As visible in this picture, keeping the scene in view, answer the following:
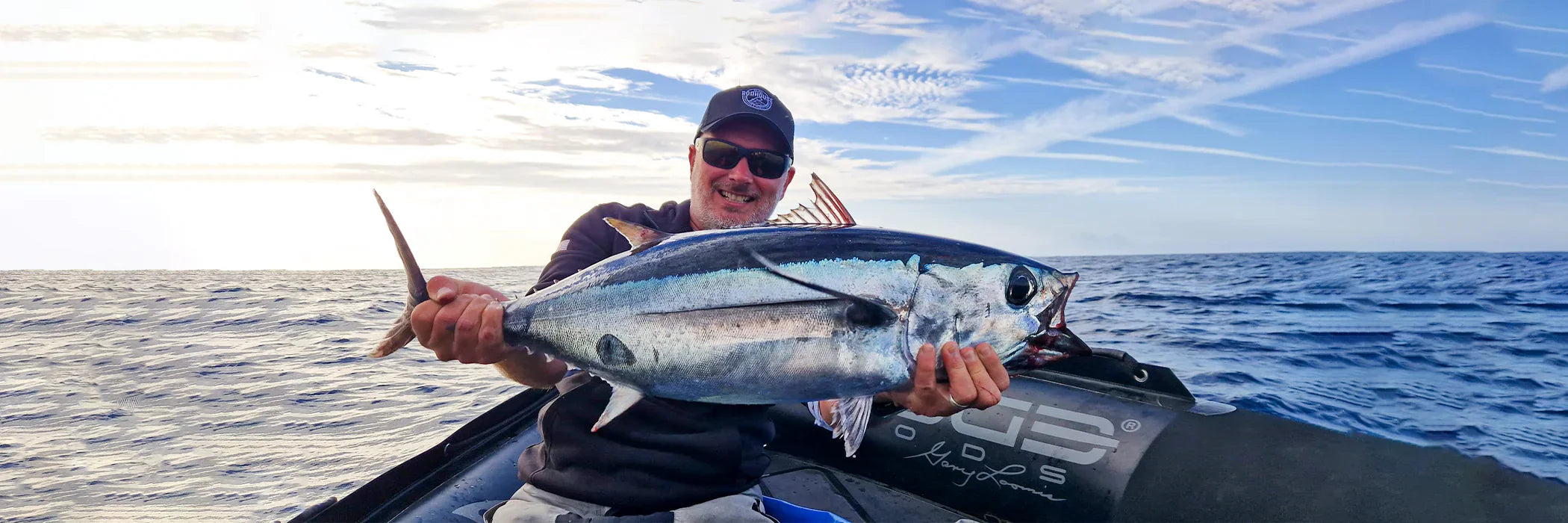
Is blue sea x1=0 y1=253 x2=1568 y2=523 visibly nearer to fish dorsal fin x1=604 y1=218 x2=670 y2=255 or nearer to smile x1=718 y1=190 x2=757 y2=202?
smile x1=718 y1=190 x2=757 y2=202

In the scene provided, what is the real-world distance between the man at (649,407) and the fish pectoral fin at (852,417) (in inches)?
7.3

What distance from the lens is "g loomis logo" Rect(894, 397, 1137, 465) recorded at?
4367mm

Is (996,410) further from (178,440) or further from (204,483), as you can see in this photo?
(178,440)

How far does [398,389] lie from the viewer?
1377 centimetres

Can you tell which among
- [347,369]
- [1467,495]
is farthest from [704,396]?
[347,369]

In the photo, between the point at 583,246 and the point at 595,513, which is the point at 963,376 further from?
the point at 583,246

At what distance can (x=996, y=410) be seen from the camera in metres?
4.81

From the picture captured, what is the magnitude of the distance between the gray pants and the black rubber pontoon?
116cm

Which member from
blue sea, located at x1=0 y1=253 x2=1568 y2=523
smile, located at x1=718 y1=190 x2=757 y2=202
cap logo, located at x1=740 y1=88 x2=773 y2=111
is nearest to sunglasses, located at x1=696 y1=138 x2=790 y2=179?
smile, located at x1=718 y1=190 x2=757 y2=202

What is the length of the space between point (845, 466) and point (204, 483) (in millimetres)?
8827

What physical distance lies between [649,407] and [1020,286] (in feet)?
5.21

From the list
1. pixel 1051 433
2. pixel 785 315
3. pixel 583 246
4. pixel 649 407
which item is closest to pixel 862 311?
pixel 785 315

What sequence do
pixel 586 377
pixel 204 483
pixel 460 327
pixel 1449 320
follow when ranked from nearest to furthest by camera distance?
pixel 460 327
pixel 586 377
pixel 204 483
pixel 1449 320

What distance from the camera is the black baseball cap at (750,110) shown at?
3.67 meters
